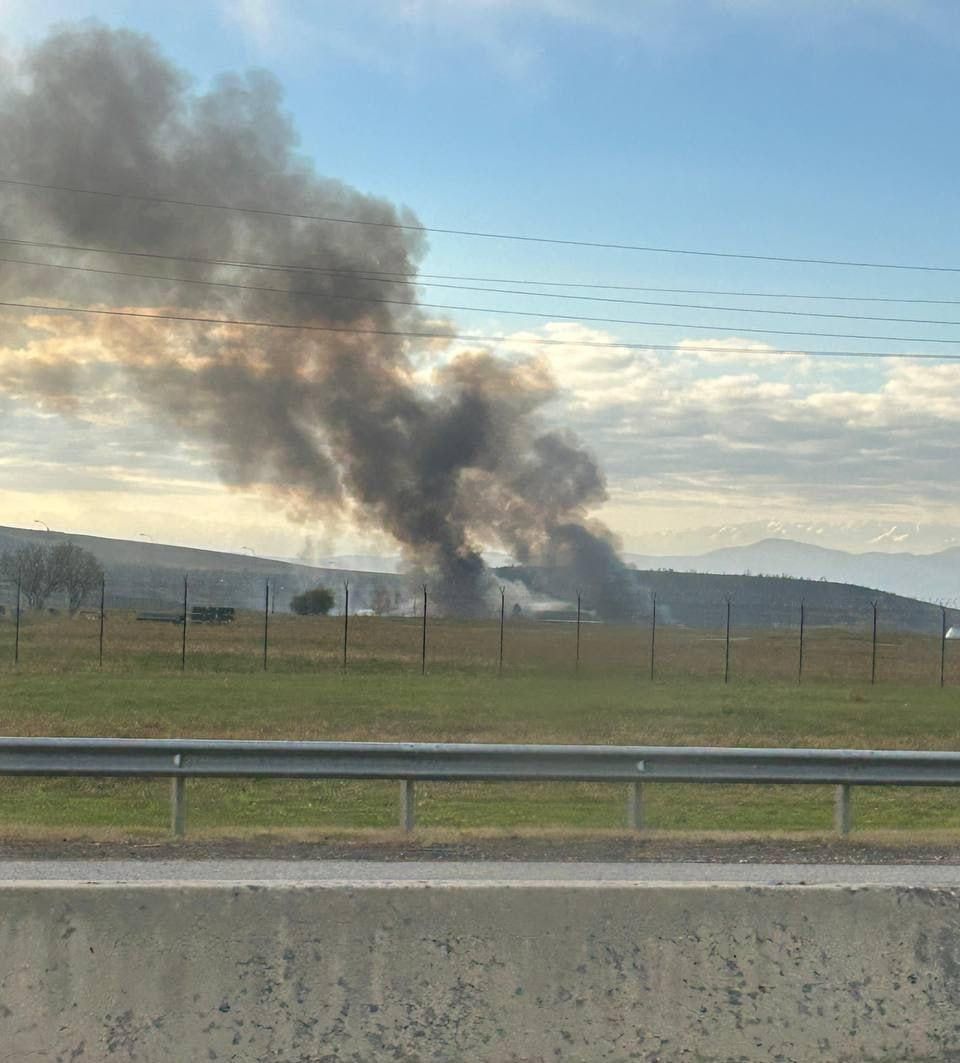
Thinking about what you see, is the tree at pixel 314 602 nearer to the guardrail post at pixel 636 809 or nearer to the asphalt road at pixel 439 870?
the guardrail post at pixel 636 809

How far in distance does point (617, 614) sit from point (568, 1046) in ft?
293

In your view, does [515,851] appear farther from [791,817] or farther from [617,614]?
[617,614]

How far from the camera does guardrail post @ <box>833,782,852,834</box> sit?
36.6 feet

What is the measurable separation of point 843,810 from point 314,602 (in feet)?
248

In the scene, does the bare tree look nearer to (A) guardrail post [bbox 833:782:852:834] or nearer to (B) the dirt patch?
(B) the dirt patch

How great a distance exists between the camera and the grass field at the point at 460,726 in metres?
13.0

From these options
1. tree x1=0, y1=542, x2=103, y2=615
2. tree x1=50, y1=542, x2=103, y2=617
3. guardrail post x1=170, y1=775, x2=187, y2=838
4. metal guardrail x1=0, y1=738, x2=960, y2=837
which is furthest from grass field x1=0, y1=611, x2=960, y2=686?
tree x1=50, y1=542, x2=103, y2=617

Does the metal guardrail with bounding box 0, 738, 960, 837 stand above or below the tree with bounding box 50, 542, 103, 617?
above

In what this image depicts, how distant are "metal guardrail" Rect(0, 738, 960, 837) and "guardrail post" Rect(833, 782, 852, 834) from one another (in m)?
0.23

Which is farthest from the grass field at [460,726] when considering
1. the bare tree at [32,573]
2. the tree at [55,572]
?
the tree at [55,572]

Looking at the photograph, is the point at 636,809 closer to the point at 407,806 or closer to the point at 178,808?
the point at 407,806

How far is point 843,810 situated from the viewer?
36.9 ft

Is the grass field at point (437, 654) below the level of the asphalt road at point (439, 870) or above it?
below

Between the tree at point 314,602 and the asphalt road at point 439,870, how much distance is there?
247 feet
